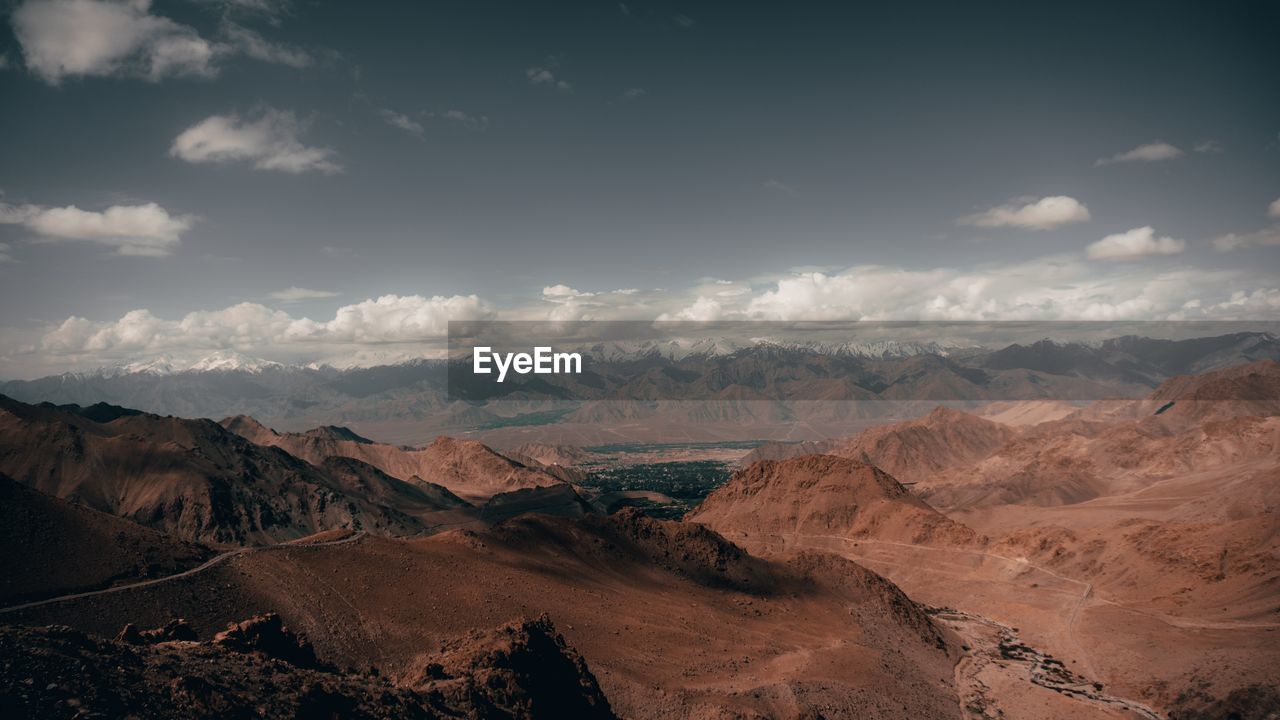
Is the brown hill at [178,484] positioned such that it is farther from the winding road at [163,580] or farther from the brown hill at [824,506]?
the winding road at [163,580]

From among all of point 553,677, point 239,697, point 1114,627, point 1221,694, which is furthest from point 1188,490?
point 239,697

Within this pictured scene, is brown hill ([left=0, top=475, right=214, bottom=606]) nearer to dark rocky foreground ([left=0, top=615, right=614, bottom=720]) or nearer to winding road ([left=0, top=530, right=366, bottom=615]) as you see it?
winding road ([left=0, top=530, right=366, bottom=615])

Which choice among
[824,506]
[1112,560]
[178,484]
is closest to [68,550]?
[178,484]

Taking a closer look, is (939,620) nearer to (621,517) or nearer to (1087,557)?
(1087,557)

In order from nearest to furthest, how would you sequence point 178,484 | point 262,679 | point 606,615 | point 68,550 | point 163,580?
point 262,679
point 163,580
point 68,550
point 606,615
point 178,484

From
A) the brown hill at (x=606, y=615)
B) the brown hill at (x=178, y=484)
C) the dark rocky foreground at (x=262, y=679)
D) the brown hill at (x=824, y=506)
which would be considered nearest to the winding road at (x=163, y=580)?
the brown hill at (x=606, y=615)

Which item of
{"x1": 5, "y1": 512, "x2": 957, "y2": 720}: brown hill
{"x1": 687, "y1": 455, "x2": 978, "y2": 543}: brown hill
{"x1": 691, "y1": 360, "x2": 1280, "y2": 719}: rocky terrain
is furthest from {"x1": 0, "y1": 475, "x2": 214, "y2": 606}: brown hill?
{"x1": 687, "y1": 455, "x2": 978, "y2": 543}: brown hill

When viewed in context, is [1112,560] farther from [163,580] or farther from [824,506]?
[163,580]
